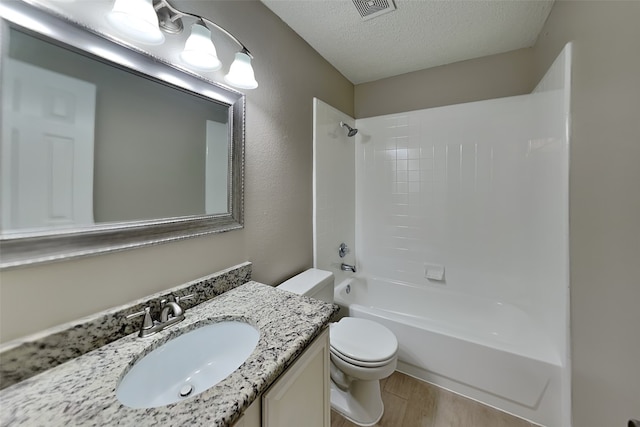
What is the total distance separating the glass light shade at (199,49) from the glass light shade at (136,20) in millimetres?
114

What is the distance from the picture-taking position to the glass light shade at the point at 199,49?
890 millimetres

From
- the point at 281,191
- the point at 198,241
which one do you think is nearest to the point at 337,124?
the point at 281,191

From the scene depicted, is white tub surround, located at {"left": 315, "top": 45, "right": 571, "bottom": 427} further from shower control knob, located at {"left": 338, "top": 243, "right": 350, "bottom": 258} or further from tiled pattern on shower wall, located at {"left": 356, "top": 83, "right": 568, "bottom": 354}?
shower control knob, located at {"left": 338, "top": 243, "right": 350, "bottom": 258}

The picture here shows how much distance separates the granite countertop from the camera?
0.48 meters

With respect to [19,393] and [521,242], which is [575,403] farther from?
[19,393]

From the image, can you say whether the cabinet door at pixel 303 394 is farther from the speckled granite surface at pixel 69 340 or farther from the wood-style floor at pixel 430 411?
the wood-style floor at pixel 430 411

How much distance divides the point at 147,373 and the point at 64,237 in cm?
47

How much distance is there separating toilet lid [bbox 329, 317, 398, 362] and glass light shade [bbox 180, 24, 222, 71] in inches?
61.3

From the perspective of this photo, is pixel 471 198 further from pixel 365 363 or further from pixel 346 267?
pixel 365 363

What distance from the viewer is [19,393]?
54 centimetres

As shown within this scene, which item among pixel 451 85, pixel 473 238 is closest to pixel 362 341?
pixel 473 238

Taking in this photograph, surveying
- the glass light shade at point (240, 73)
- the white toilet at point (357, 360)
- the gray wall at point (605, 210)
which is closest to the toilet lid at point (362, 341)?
the white toilet at point (357, 360)

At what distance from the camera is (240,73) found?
3.50 feet

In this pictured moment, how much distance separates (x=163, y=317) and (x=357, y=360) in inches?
40.0
